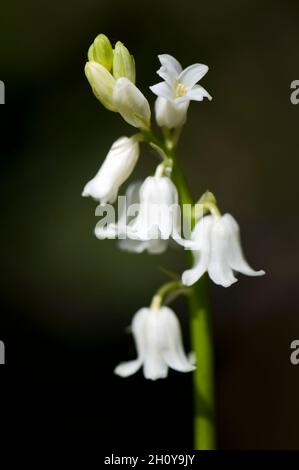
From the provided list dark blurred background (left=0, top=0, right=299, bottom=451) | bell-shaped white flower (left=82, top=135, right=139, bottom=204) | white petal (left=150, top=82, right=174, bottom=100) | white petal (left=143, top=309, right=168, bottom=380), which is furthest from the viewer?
dark blurred background (left=0, top=0, right=299, bottom=451)

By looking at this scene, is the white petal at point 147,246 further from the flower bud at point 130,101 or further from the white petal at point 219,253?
the flower bud at point 130,101

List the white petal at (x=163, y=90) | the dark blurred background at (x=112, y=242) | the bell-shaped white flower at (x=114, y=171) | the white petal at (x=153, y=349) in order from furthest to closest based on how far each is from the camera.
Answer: the dark blurred background at (x=112, y=242)
the white petal at (x=153, y=349)
the bell-shaped white flower at (x=114, y=171)
the white petal at (x=163, y=90)

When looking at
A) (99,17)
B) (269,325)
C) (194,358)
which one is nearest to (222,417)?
(269,325)

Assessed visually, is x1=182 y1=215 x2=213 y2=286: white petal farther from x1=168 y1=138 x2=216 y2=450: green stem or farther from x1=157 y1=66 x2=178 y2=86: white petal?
x1=157 y1=66 x2=178 y2=86: white petal

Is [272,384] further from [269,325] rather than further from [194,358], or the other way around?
[194,358]

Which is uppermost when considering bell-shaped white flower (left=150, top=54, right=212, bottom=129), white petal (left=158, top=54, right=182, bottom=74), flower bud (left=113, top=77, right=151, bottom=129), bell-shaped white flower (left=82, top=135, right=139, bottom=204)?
white petal (left=158, top=54, right=182, bottom=74)

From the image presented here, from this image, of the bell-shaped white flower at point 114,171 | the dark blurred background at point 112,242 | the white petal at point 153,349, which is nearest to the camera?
the bell-shaped white flower at point 114,171

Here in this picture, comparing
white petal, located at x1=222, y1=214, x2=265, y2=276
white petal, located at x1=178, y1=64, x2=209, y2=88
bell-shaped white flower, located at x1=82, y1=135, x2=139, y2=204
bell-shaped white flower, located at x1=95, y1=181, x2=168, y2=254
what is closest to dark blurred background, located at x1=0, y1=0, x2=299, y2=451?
bell-shaped white flower, located at x1=95, y1=181, x2=168, y2=254

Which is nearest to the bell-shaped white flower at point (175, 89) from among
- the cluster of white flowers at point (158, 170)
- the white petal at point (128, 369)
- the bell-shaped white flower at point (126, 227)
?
the cluster of white flowers at point (158, 170)
